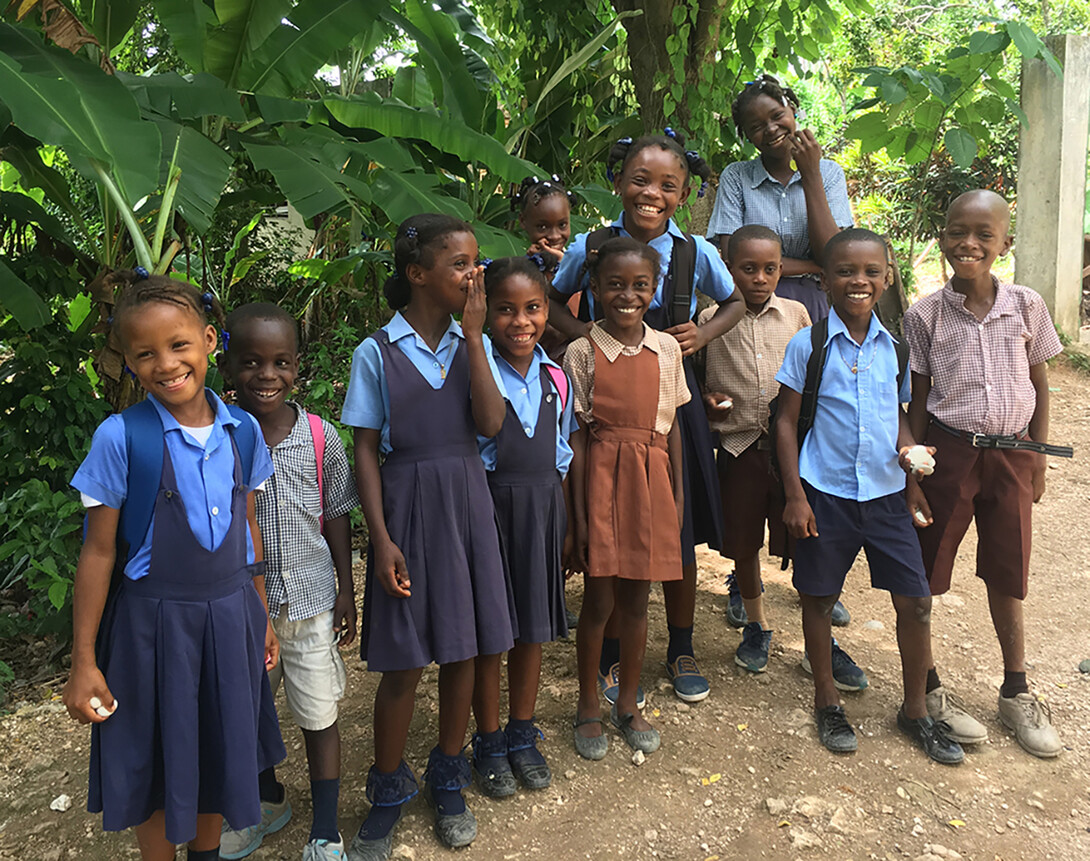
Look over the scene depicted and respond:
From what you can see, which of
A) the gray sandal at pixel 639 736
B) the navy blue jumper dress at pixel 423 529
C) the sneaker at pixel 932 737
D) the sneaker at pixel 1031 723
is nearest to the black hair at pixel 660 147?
the navy blue jumper dress at pixel 423 529

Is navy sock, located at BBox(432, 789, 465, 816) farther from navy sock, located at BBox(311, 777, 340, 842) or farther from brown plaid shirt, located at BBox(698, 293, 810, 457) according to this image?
brown plaid shirt, located at BBox(698, 293, 810, 457)

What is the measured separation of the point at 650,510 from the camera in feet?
8.41

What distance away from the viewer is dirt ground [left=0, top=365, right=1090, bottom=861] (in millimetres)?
2307

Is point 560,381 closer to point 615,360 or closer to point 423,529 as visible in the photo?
point 615,360

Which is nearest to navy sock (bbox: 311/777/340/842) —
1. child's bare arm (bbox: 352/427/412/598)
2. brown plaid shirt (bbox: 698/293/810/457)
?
child's bare arm (bbox: 352/427/412/598)

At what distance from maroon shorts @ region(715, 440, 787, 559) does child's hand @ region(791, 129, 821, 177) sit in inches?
39.5

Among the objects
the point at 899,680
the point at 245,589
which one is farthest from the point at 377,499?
the point at 899,680

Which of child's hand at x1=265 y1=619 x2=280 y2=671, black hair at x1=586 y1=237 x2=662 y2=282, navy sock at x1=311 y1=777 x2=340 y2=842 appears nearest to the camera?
child's hand at x1=265 y1=619 x2=280 y2=671

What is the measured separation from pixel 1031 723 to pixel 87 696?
8.70ft

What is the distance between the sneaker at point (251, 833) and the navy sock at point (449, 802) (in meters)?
0.43

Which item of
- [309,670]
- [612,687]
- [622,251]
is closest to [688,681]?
[612,687]

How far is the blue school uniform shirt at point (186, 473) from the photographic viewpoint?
1741 millimetres

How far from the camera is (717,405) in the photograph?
2996 mm

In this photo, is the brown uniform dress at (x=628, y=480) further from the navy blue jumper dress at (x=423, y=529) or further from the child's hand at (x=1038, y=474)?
the child's hand at (x=1038, y=474)
